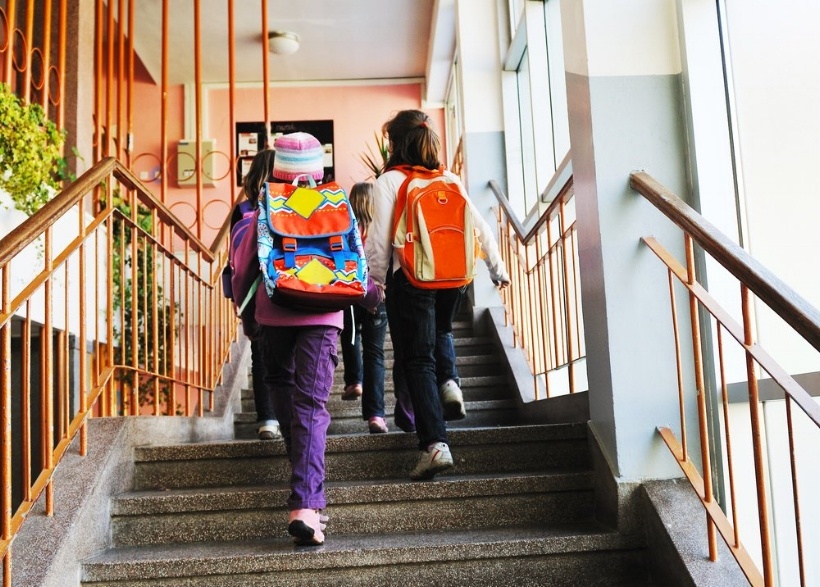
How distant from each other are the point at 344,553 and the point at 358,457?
2.17ft

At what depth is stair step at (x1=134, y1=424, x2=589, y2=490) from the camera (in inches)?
118

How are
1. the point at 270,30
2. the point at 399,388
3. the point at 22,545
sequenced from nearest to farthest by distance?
the point at 22,545 < the point at 399,388 < the point at 270,30

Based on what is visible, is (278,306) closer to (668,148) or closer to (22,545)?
(22,545)

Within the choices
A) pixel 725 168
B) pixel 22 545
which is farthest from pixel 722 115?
pixel 22 545

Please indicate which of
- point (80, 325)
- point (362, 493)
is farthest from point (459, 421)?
point (80, 325)

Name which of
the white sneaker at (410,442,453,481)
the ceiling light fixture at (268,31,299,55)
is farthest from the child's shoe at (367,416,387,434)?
the ceiling light fixture at (268,31,299,55)

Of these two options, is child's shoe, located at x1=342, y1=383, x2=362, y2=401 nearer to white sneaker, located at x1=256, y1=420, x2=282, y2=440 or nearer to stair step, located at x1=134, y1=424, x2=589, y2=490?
white sneaker, located at x1=256, y1=420, x2=282, y2=440

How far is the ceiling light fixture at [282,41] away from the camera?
8109 millimetres

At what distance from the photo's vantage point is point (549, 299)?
396cm

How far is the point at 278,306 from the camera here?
261 cm

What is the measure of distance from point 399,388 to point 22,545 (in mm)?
1435

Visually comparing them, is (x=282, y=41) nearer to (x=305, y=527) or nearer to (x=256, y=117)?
(x=256, y=117)

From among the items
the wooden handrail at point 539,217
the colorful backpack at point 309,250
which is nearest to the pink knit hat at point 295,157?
the colorful backpack at point 309,250

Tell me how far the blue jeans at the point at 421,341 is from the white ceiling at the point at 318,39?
4.54m
